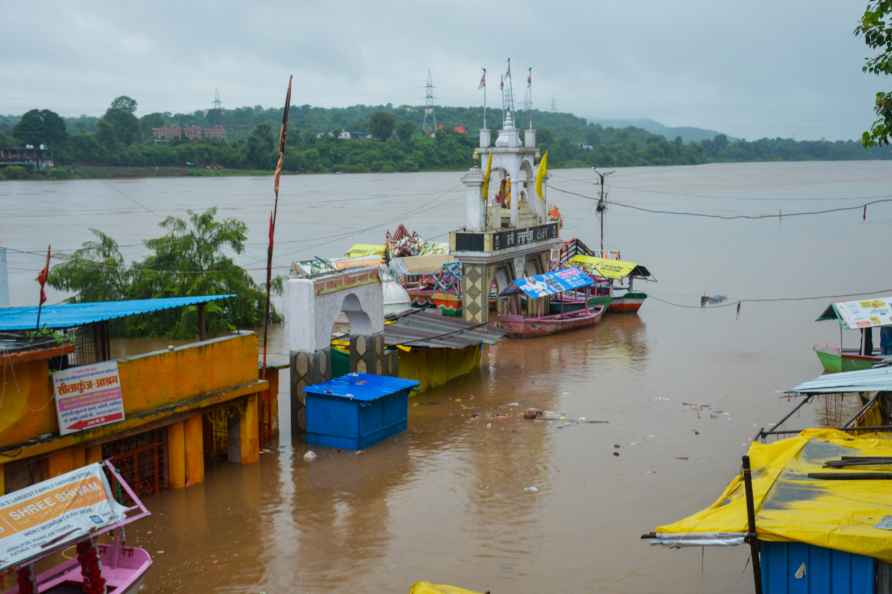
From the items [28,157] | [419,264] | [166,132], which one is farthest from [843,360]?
[166,132]

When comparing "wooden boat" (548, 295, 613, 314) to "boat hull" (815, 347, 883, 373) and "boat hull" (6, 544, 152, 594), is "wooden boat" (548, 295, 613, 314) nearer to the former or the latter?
"boat hull" (815, 347, 883, 373)

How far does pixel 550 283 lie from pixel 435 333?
8.59 m

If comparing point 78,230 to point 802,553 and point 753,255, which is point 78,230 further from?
point 802,553

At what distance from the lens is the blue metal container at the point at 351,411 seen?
17453mm

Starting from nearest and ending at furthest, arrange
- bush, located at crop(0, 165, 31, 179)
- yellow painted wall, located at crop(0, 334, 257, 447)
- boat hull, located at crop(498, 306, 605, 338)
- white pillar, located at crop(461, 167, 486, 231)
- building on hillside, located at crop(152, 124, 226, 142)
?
yellow painted wall, located at crop(0, 334, 257, 447) < white pillar, located at crop(461, 167, 486, 231) < boat hull, located at crop(498, 306, 605, 338) < bush, located at crop(0, 165, 31, 179) < building on hillside, located at crop(152, 124, 226, 142)

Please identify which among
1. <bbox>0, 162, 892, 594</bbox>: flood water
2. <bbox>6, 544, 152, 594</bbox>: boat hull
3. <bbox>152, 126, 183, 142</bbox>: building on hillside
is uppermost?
<bbox>152, 126, 183, 142</bbox>: building on hillside

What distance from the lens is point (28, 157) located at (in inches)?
2756

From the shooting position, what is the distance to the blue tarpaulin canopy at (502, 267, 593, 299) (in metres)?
29.1

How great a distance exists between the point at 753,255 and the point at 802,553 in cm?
5215

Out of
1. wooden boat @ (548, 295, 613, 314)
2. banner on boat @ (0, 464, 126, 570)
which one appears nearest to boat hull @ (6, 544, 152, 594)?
banner on boat @ (0, 464, 126, 570)

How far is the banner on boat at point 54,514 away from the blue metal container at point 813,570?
249 inches

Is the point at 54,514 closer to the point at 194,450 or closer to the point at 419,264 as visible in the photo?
the point at 194,450

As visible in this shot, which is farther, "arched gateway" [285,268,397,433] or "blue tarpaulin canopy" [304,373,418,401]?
"arched gateway" [285,268,397,433]

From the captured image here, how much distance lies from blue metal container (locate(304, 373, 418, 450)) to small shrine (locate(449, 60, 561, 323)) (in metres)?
11.3
